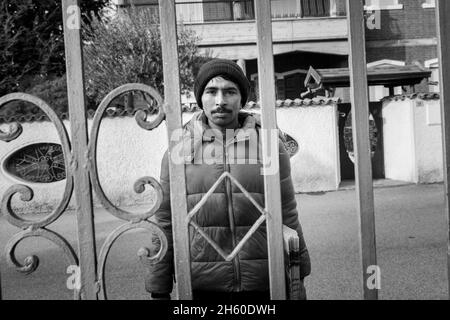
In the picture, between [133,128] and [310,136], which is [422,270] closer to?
[310,136]

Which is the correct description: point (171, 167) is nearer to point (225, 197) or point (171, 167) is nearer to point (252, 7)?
point (225, 197)

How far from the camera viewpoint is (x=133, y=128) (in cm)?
777

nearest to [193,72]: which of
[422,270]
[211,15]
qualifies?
[211,15]

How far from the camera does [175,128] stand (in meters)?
0.94

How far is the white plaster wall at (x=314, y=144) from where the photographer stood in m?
8.36

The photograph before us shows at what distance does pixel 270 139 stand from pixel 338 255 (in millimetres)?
3858

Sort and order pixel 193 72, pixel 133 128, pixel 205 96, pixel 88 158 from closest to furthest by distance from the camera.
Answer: pixel 88 158 < pixel 205 96 < pixel 133 128 < pixel 193 72

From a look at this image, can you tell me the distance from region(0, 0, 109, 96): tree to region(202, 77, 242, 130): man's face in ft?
33.0

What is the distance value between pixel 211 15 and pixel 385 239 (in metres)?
10.6

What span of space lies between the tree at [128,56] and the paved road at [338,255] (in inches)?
134

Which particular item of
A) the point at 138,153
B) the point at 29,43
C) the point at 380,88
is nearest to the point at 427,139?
the point at 138,153

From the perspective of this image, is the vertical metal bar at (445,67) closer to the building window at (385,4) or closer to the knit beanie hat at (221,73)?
the knit beanie hat at (221,73)

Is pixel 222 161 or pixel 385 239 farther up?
pixel 222 161
